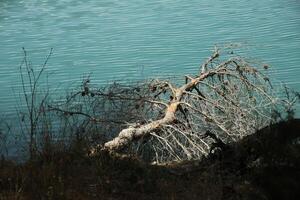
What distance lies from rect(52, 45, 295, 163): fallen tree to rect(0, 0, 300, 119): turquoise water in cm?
355

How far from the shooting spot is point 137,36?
1894cm

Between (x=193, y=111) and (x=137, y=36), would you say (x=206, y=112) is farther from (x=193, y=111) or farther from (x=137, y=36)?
(x=137, y=36)

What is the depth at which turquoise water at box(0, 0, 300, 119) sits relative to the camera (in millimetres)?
14461

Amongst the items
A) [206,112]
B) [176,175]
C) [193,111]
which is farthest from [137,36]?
[176,175]

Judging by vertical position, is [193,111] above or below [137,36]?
above

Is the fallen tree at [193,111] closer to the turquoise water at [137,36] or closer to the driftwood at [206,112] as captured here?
the driftwood at [206,112]

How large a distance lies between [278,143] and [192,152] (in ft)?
12.7

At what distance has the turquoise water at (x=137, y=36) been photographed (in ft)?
47.4

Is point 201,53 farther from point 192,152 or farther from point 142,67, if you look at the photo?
point 192,152

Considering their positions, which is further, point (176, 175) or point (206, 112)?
point (206, 112)

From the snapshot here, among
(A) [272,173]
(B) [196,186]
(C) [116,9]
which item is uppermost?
(A) [272,173]

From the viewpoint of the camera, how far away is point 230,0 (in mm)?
25938

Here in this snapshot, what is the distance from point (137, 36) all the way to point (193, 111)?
34.1 ft

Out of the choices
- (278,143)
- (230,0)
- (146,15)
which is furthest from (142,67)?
(230,0)
